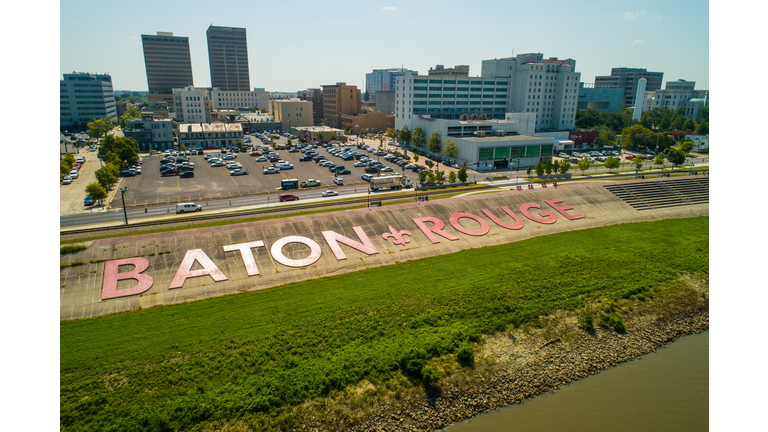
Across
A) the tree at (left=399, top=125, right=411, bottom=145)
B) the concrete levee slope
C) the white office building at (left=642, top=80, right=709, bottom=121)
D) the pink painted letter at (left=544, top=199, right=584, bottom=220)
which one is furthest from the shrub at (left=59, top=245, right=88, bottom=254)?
the white office building at (left=642, top=80, right=709, bottom=121)

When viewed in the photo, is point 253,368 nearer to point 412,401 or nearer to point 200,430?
point 200,430

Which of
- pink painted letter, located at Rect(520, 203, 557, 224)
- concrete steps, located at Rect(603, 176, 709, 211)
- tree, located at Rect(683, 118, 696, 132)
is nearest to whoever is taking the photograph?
pink painted letter, located at Rect(520, 203, 557, 224)

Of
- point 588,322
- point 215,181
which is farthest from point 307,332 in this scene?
point 215,181

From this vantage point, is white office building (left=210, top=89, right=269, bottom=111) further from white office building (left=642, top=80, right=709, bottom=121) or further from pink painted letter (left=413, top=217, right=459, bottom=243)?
white office building (left=642, top=80, right=709, bottom=121)

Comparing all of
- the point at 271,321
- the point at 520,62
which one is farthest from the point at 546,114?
the point at 271,321

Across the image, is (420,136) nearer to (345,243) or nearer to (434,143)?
(434,143)

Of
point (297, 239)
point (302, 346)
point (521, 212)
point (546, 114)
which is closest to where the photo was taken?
point (302, 346)

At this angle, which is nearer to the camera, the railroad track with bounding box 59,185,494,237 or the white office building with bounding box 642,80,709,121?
the railroad track with bounding box 59,185,494,237
